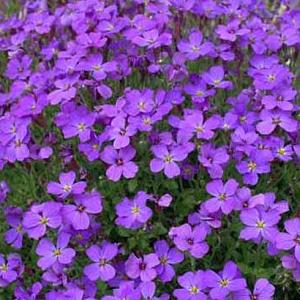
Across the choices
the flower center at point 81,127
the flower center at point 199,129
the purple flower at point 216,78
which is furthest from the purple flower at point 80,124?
the purple flower at point 216,78

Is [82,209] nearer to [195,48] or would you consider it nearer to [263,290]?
[263,290]

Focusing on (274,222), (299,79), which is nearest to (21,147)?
(274,222)

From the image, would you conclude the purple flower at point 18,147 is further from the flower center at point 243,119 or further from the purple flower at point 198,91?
the flower center at point 243,119

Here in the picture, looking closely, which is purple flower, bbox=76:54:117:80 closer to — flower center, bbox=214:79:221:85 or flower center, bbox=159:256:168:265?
flower center, bbox=214:79:221:85

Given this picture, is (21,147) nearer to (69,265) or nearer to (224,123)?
(69,265)

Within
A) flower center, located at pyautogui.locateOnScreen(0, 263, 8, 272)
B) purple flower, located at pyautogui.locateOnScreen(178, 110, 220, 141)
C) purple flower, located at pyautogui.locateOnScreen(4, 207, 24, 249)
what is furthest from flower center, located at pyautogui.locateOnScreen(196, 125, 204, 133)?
flower center, located at pyautogui.locateOnScreen(0, 263, 8, 272)
